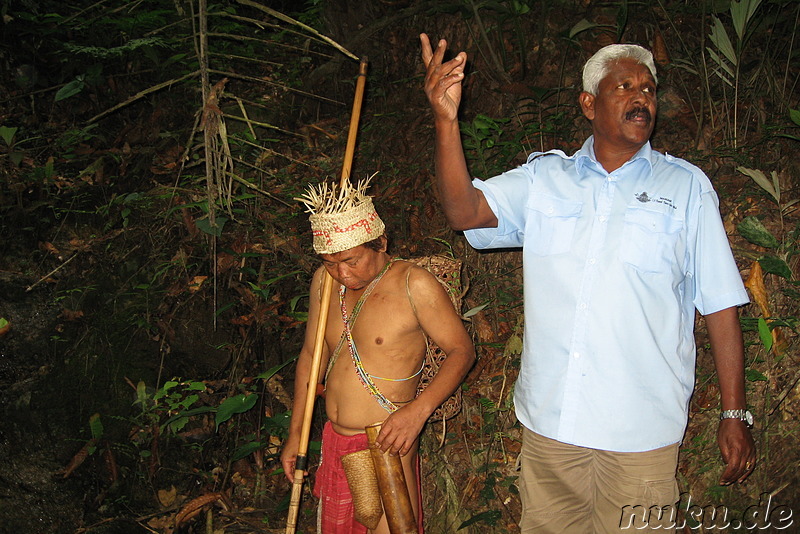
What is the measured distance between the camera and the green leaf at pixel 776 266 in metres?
3.61

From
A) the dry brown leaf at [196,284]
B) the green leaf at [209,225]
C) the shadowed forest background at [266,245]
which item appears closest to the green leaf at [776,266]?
the shadowed forest background at [266,245]

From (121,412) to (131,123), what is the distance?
11.1 feet

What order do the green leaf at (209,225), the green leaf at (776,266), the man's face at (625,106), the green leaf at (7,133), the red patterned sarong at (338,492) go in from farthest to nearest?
the green leaf at (7,133) → the green leaf at (209,225) → the green leaf at (776,266) → the red patterned sarong at (338,492) → the man's face at (625,106)

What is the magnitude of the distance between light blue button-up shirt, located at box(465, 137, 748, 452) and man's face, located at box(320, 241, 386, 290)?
83cm

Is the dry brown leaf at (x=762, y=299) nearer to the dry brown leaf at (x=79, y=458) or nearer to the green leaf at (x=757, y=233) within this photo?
the green leaf at (x=757, y=233)

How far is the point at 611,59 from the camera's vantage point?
2631 millimetres

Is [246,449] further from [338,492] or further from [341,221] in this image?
[341,221]

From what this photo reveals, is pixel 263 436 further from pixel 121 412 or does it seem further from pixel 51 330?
pixel 51 330

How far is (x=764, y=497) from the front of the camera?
366 cm

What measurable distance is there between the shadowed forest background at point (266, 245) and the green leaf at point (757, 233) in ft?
0.05

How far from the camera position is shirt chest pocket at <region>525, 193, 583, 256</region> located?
2.52m

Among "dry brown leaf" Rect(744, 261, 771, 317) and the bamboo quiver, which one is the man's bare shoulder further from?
"dry brown leaf" Rect(744, 261, 771, 317)

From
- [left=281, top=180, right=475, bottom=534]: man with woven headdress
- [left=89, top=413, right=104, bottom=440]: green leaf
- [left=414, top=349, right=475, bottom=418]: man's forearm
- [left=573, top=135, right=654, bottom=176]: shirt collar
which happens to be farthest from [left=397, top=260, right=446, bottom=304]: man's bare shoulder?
[left=89, top=413, right=104, bottom=440]: green leaf

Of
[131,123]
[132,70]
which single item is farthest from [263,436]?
[132,70]
